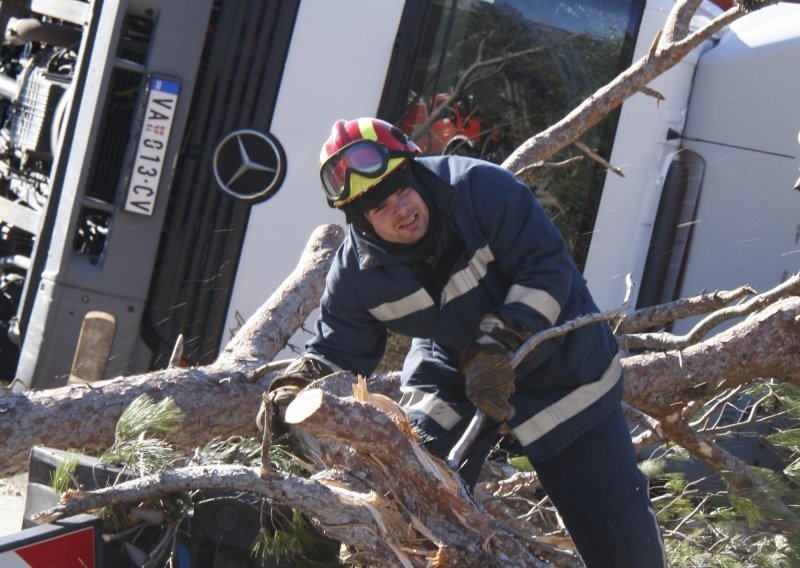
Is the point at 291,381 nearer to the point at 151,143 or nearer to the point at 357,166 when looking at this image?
the point at 357,166

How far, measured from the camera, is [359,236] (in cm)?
264

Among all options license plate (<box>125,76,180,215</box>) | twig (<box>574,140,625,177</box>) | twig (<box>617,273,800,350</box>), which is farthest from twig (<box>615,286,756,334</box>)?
license plate (<box>125,76,180,215</box>)

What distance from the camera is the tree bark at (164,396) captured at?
2950 mm

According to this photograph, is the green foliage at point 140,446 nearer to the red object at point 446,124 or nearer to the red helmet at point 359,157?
the red helmet at point 359,157

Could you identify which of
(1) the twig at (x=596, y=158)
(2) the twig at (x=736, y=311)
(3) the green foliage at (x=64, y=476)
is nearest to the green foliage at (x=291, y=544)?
(3) the green foliage at (x=64, y=476)

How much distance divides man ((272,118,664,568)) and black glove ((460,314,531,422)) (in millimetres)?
23

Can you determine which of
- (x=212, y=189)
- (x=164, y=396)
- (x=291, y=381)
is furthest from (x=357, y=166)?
(x=212, y=189)

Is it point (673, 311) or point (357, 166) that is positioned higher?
point (357, 166)

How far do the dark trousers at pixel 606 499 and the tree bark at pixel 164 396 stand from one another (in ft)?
3.46

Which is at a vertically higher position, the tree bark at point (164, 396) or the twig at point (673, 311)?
the twig at point (673, 311)

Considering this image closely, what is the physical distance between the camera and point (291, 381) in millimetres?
2568

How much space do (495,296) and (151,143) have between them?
2.48m

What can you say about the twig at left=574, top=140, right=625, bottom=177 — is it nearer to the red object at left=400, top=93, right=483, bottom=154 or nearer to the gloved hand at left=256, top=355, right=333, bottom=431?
the red object at left=400, top=93, right=483, bottom=154

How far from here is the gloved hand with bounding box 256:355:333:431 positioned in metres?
2.45
